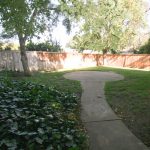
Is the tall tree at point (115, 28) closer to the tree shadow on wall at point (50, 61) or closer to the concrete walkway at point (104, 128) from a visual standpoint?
the tree shadow on wall at point (50, 61)

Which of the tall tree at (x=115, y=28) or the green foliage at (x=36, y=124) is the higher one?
the tall tree at (x=115, y=28)

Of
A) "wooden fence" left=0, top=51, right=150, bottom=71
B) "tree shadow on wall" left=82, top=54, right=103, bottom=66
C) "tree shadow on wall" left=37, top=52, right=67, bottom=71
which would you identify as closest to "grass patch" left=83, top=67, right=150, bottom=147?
"wooden fence" left=0, top=51, right=150, bottom=71

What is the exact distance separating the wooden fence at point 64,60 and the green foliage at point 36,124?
1300 cm

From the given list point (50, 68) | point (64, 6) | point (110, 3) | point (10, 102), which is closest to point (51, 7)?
point (64, 6)

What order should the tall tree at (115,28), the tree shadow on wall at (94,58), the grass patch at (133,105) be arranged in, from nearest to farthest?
1. the grass patch at (133,105)
2. the tall tree at (115,28)
3. the tree shadow on wall at (94,58)

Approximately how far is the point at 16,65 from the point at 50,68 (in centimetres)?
526

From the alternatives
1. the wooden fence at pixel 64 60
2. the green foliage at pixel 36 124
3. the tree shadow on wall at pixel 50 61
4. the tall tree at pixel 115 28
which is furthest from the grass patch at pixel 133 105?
the tall tree at pixel 115 28

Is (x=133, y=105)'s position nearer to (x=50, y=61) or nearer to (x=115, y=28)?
(x=50, y=61)

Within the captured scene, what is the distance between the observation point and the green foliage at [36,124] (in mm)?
5145


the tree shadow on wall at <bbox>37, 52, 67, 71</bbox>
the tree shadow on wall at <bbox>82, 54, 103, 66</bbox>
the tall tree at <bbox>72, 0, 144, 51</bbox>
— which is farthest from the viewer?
the tree shadow on wall at <bbox>82, 54, 103, 66</bbox>

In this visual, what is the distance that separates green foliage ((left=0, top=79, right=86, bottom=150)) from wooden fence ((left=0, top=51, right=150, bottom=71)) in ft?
42.7

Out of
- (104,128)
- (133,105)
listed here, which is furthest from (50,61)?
(104,128)

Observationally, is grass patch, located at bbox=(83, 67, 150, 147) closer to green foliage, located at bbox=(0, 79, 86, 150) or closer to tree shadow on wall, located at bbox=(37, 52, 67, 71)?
green foliage, located at bbox=(0, 79, 86, 150)

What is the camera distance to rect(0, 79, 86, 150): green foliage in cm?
514
